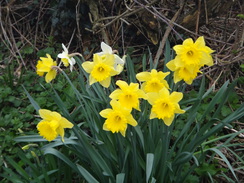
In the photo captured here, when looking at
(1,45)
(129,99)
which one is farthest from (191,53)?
(1,45)

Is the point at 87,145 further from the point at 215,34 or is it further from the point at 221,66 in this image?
the point at 215,34

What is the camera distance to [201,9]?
2936 millimetres

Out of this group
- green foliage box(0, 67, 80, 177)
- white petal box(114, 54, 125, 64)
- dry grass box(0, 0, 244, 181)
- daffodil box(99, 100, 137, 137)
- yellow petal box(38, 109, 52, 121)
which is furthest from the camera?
dry grass box(0, 0, 244, 181)

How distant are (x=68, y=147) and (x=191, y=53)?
2.67 ft

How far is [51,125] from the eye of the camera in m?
1.40

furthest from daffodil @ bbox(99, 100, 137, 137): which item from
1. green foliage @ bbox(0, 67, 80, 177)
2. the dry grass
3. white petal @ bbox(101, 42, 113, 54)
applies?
the dry grass

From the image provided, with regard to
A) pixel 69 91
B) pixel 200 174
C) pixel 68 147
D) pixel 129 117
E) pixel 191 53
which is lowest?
pixel 200 174

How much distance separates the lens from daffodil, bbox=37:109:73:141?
1412 mm

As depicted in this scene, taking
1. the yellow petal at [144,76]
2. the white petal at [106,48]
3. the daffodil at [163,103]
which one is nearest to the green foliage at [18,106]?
the white petal at [106,48]

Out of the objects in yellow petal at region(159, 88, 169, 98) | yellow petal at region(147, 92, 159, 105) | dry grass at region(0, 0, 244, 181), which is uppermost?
yellow petal at region(159, 88, 169, 98)

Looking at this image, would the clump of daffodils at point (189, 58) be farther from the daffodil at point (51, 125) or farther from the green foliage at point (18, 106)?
the green foliage at point (18, 106)

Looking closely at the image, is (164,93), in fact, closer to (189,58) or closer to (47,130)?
(189,58)

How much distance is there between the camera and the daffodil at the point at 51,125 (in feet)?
4.63

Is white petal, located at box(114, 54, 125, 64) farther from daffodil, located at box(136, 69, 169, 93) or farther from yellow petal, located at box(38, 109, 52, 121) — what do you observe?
yellow petal, located at box(38, 109, 52, 121)
